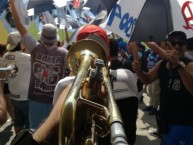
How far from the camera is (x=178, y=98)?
3.12 metres

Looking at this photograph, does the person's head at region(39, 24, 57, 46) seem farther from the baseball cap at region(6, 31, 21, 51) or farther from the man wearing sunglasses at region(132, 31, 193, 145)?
the man wearing sunglasses at region(132, 31, 193, 145)

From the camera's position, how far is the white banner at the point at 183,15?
146 inches

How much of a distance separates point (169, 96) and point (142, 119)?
391cm

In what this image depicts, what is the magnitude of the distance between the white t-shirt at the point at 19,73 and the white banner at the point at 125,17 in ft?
3.68

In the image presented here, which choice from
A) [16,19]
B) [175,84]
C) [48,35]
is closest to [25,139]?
[175,84]

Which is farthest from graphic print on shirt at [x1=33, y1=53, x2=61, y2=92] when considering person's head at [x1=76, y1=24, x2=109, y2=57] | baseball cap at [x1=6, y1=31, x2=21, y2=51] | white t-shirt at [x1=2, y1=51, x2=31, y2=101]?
person's head at [x1=76, y1=24, x2=109, y2=57]

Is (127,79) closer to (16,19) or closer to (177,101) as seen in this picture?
(177,101)

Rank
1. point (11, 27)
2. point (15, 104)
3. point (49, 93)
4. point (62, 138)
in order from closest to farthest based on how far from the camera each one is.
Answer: point (62, 138), point (49, 93), point (15, 104), point (11, 27)

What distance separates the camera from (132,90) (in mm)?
2383

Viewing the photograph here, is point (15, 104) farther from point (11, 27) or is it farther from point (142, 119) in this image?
point (142, 119)

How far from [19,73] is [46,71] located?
107 centimetres

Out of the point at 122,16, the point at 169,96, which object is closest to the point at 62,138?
the point at 169,96

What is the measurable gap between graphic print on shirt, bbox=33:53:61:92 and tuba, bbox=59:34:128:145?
6.75ft

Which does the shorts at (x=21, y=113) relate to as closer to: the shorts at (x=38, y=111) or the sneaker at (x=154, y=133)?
the shorts at (x=38, y=111)
